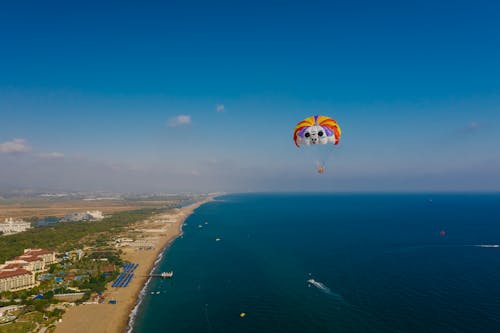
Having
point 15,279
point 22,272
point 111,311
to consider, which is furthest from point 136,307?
point 22,272

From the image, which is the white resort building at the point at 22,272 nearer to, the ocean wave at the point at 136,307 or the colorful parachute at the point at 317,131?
the ocean wave at the point at 136,307

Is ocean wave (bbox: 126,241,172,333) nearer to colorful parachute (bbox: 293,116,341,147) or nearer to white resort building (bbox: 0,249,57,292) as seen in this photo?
white resort building (bbox: 0,249,57,292)

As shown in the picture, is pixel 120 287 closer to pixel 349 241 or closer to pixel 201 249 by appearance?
pixel 201 249

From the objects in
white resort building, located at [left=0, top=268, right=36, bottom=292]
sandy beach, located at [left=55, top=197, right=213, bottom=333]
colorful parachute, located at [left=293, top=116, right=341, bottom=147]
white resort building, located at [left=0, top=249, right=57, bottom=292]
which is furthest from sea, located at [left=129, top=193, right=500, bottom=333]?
colorful parachute, located at [left=293, top=116, right=341, bottom=147]

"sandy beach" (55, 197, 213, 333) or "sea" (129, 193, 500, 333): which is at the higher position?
"sea" (129, 193, 500, 333)

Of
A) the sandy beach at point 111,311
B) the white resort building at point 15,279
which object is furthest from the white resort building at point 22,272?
the sandy beach at point 111,311

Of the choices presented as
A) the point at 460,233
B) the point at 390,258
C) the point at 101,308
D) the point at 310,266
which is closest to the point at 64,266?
the point at 101,308

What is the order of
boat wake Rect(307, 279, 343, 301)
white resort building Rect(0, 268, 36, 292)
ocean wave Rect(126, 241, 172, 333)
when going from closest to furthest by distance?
1. ocean wave Rect(126, 241, 172, 333)
2. boat wake Rect(307, 279, 343, 301)
3. white resort building Rect(0, 268, 36, 292)
